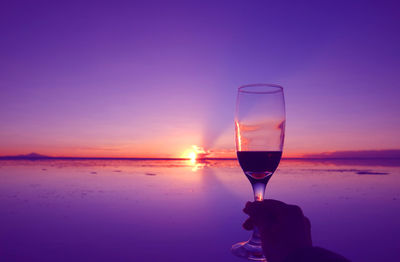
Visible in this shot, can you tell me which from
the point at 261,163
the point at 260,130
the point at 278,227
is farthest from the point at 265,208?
the point at 260,130

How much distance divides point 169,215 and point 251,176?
3.99 m

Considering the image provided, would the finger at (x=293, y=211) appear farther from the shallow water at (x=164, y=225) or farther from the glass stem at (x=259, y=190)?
the shallow water at (x=164, y=225)

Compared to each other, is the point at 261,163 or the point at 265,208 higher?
the point at 261,163

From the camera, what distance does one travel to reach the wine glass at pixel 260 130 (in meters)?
1.27

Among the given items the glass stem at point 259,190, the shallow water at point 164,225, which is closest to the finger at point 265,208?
the glass stem at point 259,190

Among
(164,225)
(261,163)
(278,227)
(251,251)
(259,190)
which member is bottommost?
(164,225)

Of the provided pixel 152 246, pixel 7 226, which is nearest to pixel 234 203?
pixel 152 246

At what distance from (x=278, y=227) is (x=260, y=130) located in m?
0.41

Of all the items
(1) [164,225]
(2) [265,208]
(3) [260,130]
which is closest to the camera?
(2) [265,208]

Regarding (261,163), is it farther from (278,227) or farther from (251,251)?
(251,251)

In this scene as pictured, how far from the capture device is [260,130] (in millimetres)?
1269

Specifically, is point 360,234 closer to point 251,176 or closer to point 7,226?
point 251,176

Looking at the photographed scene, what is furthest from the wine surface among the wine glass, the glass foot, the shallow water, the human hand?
the shallow water

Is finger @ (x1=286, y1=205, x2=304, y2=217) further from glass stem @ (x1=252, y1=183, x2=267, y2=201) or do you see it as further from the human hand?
glass stem @ (x1=252, y1=183, x2=267, y2=201)
